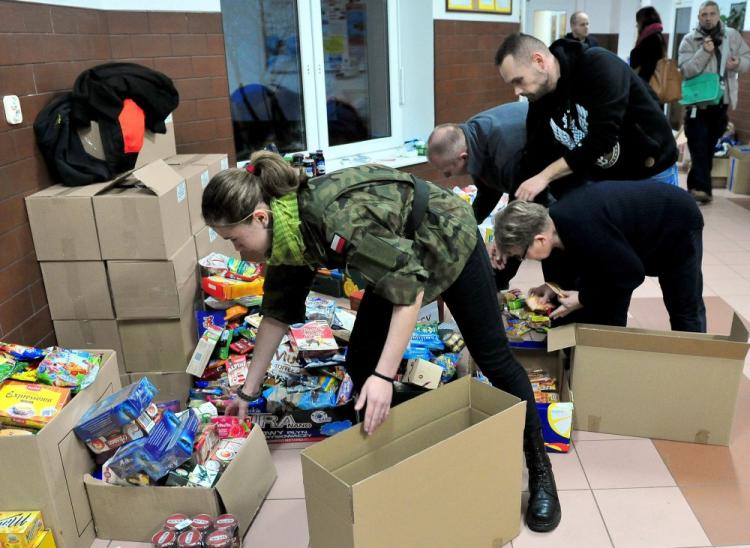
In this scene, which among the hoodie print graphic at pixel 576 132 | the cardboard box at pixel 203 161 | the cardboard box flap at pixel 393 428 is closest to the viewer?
the cardboard box flap at pixel 393 428

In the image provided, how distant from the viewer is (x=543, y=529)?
1943 mm

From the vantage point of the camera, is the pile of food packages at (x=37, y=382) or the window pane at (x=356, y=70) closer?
the pile of food packages at (x=37, y=382)

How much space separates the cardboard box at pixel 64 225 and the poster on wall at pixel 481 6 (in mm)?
3372

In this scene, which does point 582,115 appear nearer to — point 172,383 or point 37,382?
point 172,383

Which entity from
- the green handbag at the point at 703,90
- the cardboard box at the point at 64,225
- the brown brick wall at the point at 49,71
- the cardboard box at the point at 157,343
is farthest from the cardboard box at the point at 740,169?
the cardboard box at the point at 64,225

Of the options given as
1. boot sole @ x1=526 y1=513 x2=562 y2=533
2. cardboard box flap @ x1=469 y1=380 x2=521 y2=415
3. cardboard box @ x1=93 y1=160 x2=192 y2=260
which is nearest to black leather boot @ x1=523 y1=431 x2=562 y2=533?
boot sole @ x1=526 y1=513 x2=562 y2=533

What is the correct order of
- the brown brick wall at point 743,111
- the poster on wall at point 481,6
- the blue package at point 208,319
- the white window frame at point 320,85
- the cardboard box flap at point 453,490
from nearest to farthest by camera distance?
the cardboard box flap at point 453,490 < the blue package at point 208,319 < the white window frame at point 320,85 < the poster on wall at point 481,6 < the brown brick wall at point 743,111

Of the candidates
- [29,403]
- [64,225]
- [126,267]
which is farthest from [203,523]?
[64,225]

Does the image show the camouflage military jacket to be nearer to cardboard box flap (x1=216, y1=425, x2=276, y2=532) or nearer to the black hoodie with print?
cardboard box flap (x1=216, y1=425, x2=276, y2=532)

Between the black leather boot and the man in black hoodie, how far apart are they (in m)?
0.95

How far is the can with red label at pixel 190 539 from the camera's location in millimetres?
1765

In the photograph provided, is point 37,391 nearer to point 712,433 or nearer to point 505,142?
point 505,142

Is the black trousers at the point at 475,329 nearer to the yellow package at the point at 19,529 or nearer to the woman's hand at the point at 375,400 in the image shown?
the woman's hand at the point at 375,400

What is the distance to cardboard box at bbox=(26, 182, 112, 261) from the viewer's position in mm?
2451
